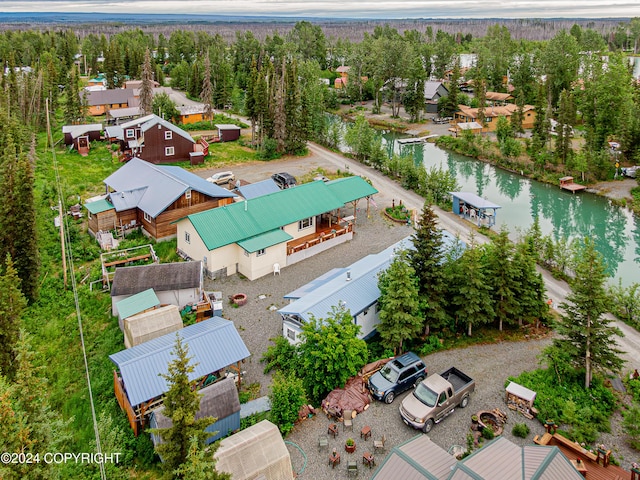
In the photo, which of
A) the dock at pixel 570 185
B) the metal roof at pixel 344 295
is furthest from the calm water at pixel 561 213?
the metal roof at pixel 344 295

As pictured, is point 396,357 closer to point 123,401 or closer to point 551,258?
point 123,401

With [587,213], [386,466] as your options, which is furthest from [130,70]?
[386,466]

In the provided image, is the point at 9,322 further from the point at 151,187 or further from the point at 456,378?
the point at 456,378

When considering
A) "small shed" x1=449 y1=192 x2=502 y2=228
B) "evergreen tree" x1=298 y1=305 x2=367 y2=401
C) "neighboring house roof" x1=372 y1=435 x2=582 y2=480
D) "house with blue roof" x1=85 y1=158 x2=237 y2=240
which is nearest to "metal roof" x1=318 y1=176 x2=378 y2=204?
"small shed" x1=449 y1=192 x2=502 y2=228

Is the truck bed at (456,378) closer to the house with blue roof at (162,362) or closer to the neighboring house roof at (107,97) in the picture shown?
the house with blue roof at (162,362)

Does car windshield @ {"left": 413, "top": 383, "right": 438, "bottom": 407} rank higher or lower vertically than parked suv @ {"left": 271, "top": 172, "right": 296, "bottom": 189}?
lower

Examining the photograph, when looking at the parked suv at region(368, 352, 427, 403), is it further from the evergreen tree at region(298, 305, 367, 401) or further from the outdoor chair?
the outdoor chair

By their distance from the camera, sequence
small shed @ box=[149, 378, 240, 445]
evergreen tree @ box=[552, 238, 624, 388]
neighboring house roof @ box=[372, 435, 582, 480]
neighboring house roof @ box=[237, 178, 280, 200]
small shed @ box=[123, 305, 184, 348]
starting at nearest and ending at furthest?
neighboring house roof @ box=[372, 435, 582, 480] < small shed @ box=[149, 378, 240, 445] < evergreen tree @ box=[552, 238, 624, 388] < small shed @ box=[123, 305, 184, 348] < neighboring house roof @ box=[237, 178, 280, 200]
